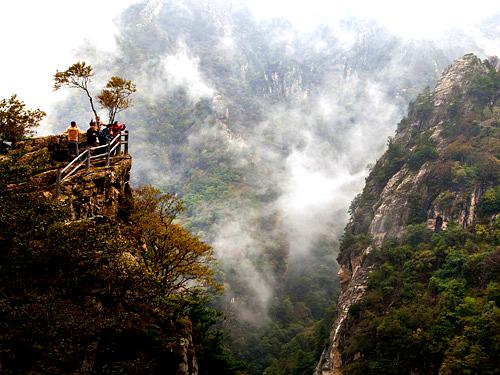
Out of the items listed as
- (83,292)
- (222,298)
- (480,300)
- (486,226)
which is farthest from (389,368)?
(222,298)

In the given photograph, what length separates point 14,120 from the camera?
864 inches

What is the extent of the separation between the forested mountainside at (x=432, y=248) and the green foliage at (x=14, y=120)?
110 feet

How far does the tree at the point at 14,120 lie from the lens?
21.5m

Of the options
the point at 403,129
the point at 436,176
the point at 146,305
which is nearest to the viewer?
the point at 146,305

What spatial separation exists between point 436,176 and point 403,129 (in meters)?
32.4

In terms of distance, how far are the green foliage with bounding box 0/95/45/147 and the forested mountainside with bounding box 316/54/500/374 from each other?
110 ft

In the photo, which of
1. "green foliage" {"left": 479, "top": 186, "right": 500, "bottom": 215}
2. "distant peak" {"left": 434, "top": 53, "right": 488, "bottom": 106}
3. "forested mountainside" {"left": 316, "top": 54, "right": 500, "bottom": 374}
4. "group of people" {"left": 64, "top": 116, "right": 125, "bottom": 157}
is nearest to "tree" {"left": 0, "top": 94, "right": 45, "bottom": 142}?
"group of people" {"left": 64, "top": 116, "right": 125, "bottom": 157}

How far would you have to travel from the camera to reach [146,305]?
18.8 m

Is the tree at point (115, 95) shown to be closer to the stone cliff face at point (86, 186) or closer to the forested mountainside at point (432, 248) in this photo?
the stone cliff face at point (86, 186)

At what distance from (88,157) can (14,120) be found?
16.2 ft

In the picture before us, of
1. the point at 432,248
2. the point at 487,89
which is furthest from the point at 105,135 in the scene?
the point at 487,89

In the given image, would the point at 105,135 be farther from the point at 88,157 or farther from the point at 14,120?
the point at 14,120

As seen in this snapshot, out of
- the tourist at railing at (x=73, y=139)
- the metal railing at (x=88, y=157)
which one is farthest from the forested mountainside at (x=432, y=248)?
the tourist at railing at (x=73, y=139)

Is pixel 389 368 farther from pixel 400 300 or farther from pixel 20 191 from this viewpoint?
pixel 20 191
